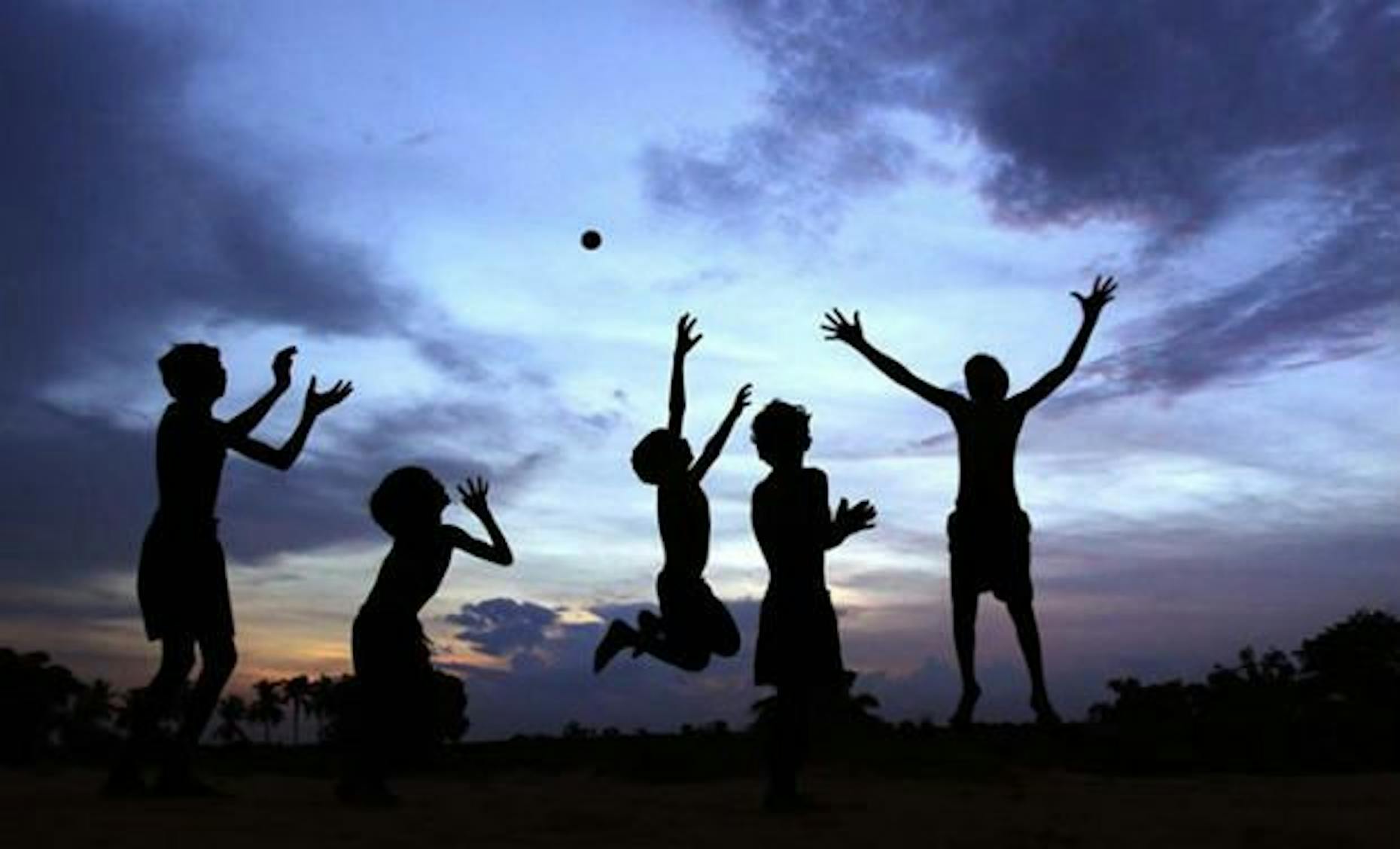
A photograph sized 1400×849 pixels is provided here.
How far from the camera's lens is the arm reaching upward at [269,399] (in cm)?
725

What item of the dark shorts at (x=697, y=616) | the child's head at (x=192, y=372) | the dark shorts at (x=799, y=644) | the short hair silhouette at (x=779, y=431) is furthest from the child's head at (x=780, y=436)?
the child's head at (x=192, y=372)

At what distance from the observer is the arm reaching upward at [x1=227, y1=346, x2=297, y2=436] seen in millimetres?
7250

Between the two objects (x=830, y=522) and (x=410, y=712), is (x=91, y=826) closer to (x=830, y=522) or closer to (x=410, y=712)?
(x=410, y=712)

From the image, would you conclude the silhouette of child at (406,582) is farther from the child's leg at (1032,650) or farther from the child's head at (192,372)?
the child's leg at (1032,650)

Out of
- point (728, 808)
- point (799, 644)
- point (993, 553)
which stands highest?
point (993, 553)

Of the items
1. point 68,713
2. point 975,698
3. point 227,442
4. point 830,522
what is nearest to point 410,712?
point 227,442

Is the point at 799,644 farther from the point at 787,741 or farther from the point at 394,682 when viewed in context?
the point at 394,682

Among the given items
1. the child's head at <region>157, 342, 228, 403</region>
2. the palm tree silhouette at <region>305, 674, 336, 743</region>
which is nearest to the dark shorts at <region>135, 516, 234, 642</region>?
the child's head at <region>157, 342, 228, 403</region>

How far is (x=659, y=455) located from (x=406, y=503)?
6.32 feet

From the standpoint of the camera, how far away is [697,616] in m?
8.37

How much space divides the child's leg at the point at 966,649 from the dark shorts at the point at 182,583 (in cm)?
473

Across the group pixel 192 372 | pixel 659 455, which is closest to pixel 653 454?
pixel 659 455

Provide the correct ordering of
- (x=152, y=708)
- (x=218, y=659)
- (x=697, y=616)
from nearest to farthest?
(x=152, y=708), (x=218, y=659), (x=697, y=616)

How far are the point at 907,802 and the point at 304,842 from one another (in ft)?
12.6
